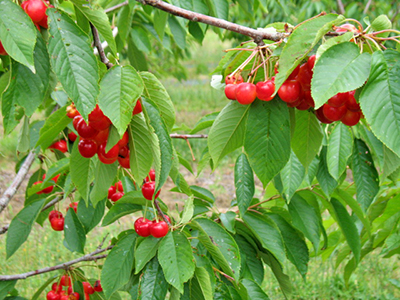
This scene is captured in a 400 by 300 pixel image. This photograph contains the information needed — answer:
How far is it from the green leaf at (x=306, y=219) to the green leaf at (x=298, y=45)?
73cm

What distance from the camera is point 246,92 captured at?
2.42 ft

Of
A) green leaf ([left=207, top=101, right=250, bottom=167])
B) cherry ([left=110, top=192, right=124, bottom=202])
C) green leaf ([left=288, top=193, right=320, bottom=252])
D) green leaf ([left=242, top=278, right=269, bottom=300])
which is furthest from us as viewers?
cherry ([left=110, top=192, right=124, bottom=202])

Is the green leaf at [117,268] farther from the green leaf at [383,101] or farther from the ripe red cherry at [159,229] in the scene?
the green leaf at [383,101]

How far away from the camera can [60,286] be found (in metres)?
1.55

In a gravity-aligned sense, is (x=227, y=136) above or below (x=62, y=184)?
above

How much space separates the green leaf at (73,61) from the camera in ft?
2.08

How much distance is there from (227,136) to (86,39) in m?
0.32

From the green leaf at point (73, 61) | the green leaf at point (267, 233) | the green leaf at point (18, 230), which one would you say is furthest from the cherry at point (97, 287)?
the green leaf at point (73, 61)

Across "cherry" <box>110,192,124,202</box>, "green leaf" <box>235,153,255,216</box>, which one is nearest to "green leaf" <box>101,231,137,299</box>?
"green leaf" <box>235,153,255,216</box>

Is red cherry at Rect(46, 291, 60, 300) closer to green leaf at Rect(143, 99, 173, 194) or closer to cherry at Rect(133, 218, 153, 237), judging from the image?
cherry at Rect(133, 218, 153, 237)

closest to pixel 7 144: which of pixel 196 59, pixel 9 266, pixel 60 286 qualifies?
pixel 9 266

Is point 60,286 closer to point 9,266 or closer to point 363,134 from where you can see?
point 363,134

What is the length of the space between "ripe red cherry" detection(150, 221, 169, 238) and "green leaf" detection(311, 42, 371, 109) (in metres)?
0.51

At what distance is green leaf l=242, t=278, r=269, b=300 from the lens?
1.11 m
